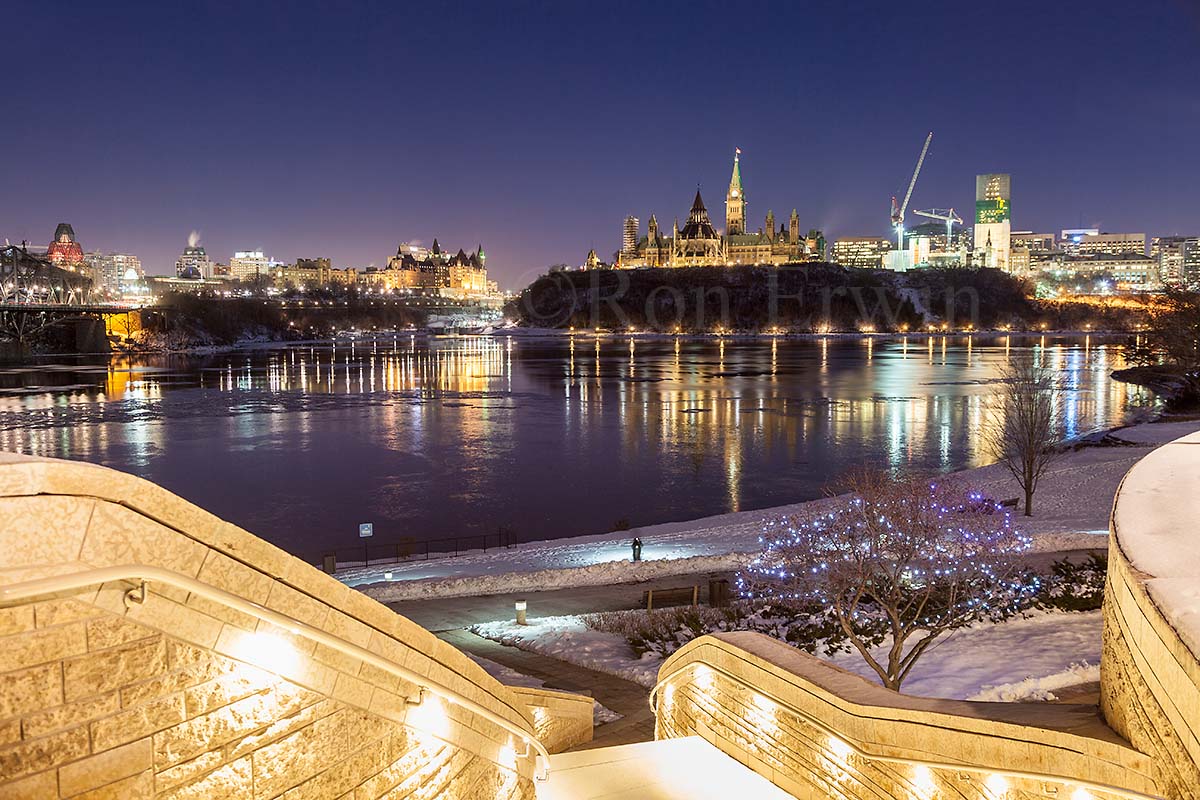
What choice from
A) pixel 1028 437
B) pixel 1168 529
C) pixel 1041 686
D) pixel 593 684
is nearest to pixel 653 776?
pixel 1168 529

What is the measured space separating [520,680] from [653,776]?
20.3 ft

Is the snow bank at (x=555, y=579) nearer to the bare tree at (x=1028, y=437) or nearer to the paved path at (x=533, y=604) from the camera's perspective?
the paved path at (x=533, y=604)

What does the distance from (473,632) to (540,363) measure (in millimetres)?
86627

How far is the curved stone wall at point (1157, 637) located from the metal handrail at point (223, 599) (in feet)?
12.8

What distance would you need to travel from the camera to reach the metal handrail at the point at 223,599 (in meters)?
3.16

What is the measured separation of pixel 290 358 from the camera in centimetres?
11100

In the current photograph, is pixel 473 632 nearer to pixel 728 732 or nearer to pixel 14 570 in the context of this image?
pixel 728 732

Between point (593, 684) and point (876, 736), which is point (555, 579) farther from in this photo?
point (876, 736)

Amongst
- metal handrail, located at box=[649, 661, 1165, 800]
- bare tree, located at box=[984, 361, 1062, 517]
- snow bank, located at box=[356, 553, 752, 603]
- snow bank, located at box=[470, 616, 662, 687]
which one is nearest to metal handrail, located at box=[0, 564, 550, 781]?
metal handrail, located at box=[649, 661, 1165, 800]

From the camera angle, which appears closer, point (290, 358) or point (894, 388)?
point (894, 388)

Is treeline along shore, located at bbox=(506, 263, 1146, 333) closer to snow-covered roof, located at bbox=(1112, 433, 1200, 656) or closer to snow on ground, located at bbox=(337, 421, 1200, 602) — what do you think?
snow on ground, located at bbox=(337, 421, 1200, 602)

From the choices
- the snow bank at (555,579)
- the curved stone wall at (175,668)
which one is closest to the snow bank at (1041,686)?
the snow bank at (555,579)

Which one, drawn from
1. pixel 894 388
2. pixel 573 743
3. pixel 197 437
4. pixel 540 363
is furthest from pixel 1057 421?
pixel 540 363

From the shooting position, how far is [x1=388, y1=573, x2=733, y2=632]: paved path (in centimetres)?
1695
